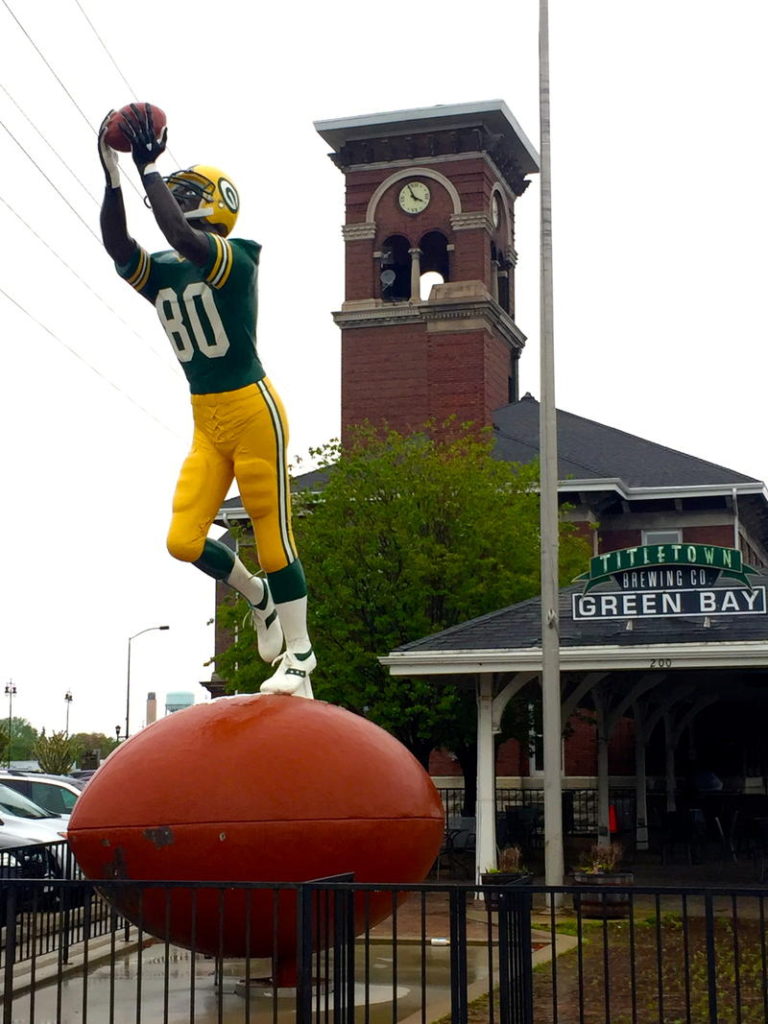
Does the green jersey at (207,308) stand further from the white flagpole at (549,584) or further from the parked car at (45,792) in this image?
the parked car at (45,792)

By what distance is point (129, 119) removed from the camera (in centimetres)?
1024

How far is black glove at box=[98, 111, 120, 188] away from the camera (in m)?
10.4

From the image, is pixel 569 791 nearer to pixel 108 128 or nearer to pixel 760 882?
pixel 760 882

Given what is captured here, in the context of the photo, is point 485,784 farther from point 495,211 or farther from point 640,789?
point 495,211

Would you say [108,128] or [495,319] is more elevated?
[495,319]

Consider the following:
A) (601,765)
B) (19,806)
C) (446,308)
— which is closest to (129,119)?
(19,806)

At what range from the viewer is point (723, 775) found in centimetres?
3875

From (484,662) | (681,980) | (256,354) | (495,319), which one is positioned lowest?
(681,980)

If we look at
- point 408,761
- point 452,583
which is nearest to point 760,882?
point 452,583

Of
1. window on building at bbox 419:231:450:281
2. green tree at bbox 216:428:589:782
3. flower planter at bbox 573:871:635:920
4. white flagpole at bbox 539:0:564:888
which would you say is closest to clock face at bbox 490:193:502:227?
window on building at bbox 419:231:450:281

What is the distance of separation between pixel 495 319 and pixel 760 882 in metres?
26.5

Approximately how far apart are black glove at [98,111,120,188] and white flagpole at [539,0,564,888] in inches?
356

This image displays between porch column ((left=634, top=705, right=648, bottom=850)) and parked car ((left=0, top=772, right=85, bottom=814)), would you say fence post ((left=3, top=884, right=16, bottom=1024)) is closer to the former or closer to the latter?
parked car ((left=0, top=772, right=85, bottom=814))

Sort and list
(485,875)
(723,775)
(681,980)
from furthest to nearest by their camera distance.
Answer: (723,775) → (485,875) → (681,980)
